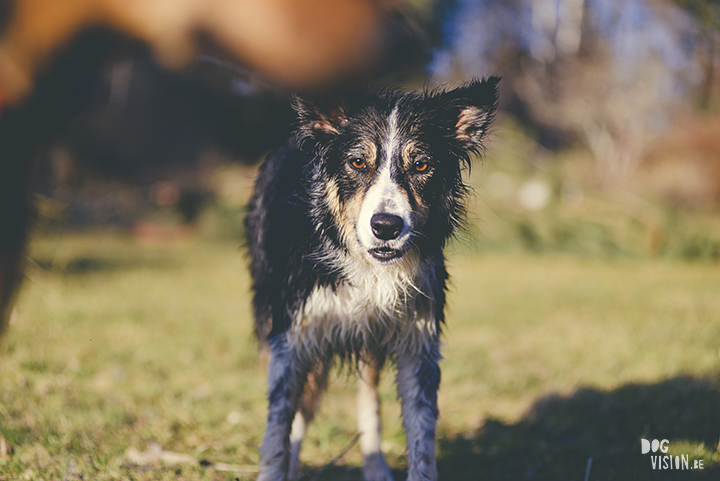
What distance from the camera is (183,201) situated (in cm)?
1320

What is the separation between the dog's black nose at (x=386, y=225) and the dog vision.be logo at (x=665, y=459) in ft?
6.43

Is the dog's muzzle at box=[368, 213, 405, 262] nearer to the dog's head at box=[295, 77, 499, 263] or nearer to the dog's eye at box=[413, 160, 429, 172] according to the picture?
the dog's head at box=[295, 77, 499, 263]

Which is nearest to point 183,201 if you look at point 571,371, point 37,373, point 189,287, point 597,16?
point 189,287

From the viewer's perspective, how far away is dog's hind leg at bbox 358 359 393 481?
2732mm

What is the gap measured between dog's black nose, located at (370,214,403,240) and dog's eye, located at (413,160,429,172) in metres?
0.37

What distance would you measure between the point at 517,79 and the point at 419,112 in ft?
55.4

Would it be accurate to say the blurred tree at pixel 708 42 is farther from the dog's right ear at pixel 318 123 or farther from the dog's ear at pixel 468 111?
the dog's right ear at pixel 318 123

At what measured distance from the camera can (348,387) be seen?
4238 mm

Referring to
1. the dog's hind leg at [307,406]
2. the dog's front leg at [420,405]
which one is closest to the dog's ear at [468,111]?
the dog's front leg at [420,405]

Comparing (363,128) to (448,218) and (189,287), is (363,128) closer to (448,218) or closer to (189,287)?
(448,218)

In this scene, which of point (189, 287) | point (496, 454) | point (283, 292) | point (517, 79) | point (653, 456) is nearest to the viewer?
point (283, 292)

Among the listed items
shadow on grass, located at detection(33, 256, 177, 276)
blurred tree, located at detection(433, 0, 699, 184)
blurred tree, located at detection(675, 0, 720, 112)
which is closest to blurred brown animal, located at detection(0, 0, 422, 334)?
blurred tree, located at detection(675, 0, 720, 112)

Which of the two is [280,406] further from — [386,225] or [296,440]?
[386,225]

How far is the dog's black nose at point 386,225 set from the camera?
2102mm
